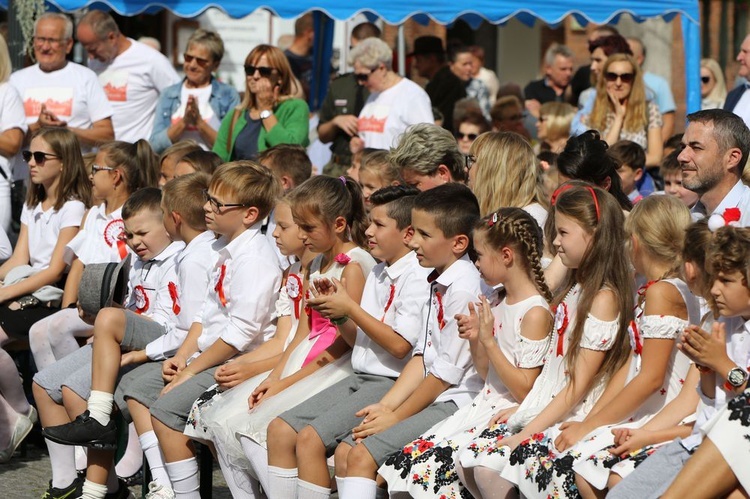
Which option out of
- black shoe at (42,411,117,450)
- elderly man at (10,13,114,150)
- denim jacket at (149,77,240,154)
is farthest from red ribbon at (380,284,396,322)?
elderly man at (10,13,114,150)

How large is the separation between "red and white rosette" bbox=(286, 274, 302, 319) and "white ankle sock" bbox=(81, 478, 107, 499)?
1308 mm

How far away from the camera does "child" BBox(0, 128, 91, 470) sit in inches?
286

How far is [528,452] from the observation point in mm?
4512

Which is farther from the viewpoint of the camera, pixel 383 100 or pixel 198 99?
pixel 198 99

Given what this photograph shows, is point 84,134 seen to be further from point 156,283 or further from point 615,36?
point 615,36

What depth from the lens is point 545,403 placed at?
191 inches

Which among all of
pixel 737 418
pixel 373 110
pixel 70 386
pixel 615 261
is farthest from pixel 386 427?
pixel 373 110

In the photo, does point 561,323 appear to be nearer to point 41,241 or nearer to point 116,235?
point 116,235

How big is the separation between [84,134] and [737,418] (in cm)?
638

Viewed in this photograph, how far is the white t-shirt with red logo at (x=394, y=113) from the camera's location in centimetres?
909

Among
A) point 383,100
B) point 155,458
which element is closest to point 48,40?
point 383,100

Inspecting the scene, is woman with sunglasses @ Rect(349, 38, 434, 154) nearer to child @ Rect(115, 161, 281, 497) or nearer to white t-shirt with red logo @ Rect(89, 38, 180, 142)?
white t-shirt with red logo @ Rect(89, 38, 180, 142)

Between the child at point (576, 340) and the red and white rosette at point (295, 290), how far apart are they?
145cm

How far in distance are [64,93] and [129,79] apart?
0.77 metres
